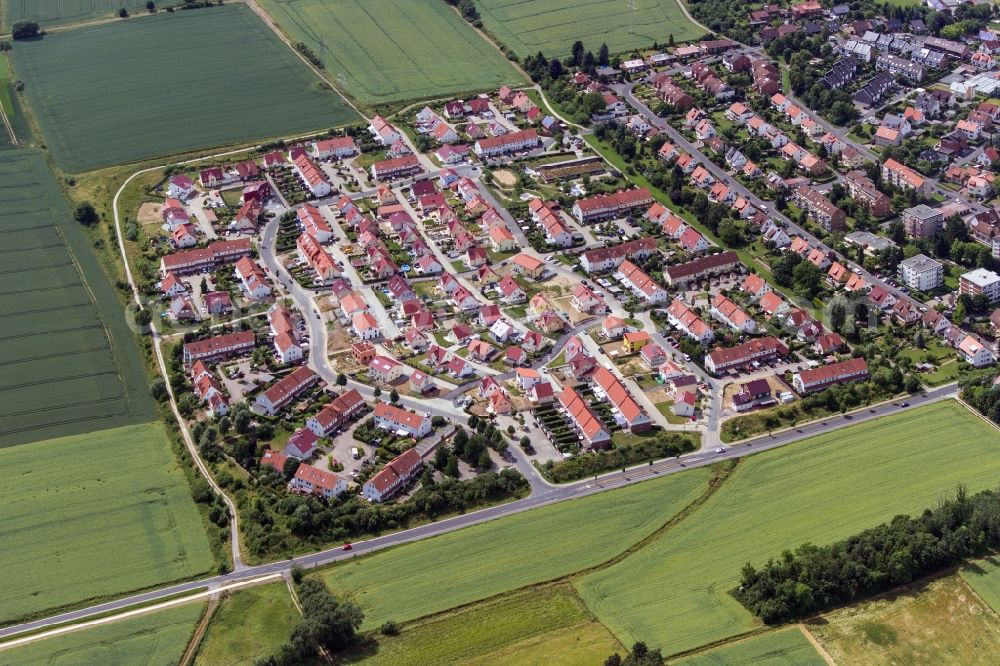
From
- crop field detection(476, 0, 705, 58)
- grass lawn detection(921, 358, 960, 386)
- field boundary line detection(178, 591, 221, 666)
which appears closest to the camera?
field boundary line detection(178, 591, 221, 666)

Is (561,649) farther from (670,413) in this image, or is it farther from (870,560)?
(670,413)

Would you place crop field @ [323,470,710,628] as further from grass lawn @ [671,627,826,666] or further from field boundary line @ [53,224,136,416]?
field boundary line @ [53,224,136,416]

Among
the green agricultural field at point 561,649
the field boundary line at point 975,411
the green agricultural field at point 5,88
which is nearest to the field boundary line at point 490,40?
the green agricultural field at point 5,88

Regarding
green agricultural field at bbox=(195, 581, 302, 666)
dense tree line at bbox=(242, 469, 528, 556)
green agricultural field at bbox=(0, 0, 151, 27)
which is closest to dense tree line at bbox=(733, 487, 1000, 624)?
dense tree line at bbox=(242, 469, 528, 556)

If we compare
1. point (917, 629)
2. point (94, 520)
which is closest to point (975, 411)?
point (917, 629)

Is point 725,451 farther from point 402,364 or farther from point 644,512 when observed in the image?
point 402,364

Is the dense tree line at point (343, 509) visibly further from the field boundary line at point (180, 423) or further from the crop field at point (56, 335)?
the crop field at point (56, 335)
